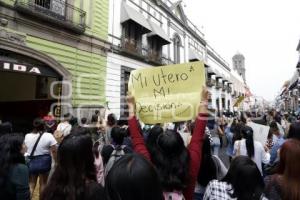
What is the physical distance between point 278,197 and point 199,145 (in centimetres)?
74

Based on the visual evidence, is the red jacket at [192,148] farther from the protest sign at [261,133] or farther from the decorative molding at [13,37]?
the decorative molding at [13,37]

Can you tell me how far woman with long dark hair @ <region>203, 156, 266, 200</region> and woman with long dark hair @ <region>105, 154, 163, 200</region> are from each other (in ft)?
3.15

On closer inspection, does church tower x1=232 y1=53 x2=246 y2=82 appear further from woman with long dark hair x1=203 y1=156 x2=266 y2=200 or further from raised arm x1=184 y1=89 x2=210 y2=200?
woman with long dark hair x1=203 y1=156 x2=266 y2=200

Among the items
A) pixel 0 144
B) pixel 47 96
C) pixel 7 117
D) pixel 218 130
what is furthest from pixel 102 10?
pixel 0 144

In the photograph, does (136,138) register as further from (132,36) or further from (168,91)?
(132,36)

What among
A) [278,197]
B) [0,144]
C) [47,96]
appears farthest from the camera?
[47,96]

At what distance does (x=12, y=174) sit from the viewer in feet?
9.43

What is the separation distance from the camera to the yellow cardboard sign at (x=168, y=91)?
3.29 metres

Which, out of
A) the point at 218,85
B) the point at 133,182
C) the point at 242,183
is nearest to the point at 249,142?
the point at 242,183

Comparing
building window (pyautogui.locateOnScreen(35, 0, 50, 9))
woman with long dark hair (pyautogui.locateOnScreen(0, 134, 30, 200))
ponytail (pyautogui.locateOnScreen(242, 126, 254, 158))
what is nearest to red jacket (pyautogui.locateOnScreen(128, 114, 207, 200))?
woman with long dark hair (pyautogui.locateOnScreen(0, 134, 30, 200))

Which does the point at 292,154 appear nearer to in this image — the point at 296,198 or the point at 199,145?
the point at 296,198

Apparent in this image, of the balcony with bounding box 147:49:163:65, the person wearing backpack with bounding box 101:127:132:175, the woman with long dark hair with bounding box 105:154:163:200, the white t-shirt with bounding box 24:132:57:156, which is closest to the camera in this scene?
the woman with long dark hair with bounding box 105:154:163:200

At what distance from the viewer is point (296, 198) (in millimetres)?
2004

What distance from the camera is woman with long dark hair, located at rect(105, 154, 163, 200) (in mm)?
1487
